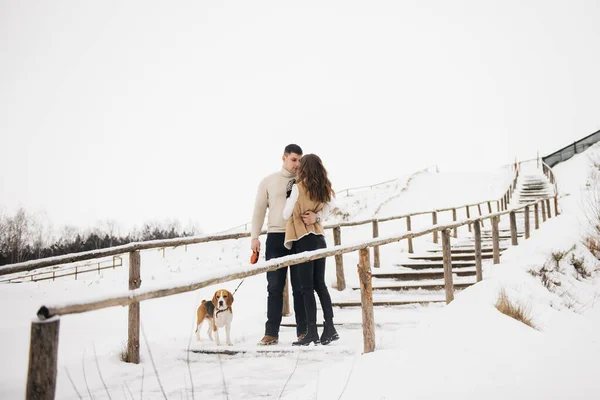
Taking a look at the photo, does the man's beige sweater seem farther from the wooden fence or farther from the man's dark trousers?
the wooden fence

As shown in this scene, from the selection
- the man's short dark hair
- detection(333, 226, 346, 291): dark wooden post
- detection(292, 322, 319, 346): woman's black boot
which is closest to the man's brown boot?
detection(292, 322, 319, 346): woman's black boot

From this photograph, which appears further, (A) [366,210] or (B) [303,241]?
(A) [366,210]

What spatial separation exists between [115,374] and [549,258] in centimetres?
762

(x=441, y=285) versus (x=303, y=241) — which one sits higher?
(x=303, y=241)

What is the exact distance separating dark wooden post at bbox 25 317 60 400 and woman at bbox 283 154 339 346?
250cm

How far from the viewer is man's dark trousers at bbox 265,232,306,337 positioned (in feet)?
12.4

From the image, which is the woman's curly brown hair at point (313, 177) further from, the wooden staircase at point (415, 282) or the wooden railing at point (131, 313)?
the wooden staircase at point (415, 282)

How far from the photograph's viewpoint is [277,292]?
380 cm

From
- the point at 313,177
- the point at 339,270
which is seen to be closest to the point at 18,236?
the point at 339,270

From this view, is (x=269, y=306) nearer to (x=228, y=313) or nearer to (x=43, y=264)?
(x=228, y=313)

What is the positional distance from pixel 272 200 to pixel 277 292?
2.94 feet

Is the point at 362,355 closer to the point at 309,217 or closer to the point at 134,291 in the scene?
the point at 309,217

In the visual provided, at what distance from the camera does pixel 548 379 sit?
2.88m

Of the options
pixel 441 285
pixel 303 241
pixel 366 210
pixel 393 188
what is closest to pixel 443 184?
pixel 393 188
